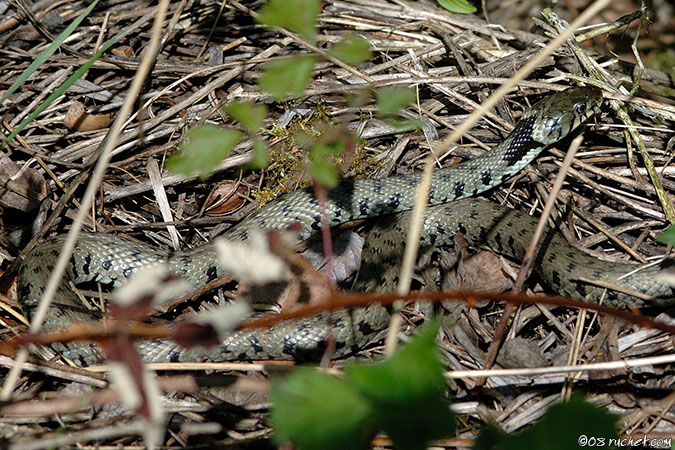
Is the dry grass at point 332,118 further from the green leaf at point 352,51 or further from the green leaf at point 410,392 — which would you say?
the green leaf at point 352,51

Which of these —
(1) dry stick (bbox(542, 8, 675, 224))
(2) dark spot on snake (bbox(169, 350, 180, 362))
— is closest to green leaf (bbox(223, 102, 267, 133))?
(2) dark spot on snake (bbox(169, 350, 180, 362))

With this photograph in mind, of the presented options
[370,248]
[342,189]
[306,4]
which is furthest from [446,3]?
[306,4]

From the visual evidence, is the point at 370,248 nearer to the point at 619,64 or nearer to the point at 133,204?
the point at 133,204

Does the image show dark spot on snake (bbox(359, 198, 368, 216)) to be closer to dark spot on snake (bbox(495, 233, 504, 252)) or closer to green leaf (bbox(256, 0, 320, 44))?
dark spot on snake (bbox(495, 233, 504, 252))

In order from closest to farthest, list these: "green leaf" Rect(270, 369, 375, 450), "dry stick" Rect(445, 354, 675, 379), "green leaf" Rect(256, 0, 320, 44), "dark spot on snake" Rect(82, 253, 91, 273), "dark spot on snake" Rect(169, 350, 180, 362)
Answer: "green leaf" Rect(270, 369, 375, 450), "green leaf" Rect(256, 0, 320, 44), "dry stick" Rect(445, 354, 675, 379), "dark spot on snake" Rect(169, 350, 180, 362), "dark spot on snake" Rect(82, 253, 91, 273)

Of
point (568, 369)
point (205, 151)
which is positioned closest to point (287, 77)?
point (205, 151)

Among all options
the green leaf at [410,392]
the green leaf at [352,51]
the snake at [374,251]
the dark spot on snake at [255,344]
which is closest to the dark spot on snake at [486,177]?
the snake at [374,251]

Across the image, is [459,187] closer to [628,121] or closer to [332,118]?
[332,118]
